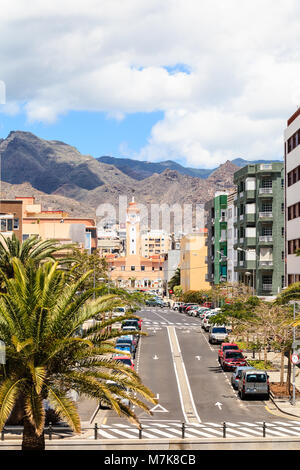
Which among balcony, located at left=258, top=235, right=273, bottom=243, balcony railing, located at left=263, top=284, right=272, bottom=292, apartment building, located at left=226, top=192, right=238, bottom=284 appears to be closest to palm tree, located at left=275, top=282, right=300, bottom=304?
balcony railing, located at left=263, top=284, right=272, bottom=292

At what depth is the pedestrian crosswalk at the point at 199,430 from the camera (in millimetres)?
31484

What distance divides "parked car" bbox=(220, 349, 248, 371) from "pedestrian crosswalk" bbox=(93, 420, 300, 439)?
18.4 metres

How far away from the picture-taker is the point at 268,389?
44.1 metres

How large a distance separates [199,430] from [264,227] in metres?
63.7

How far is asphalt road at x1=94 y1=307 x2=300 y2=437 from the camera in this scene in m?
38.5

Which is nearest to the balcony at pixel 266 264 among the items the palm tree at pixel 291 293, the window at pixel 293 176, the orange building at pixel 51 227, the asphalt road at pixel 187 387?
the asphalt road at pixel 187 387

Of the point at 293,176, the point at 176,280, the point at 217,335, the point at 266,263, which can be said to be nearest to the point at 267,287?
the point at 266,263

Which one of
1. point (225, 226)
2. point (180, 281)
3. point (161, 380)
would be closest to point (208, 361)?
point (161, 380)

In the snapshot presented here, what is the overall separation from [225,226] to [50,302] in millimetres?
98840

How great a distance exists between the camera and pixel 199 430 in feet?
107

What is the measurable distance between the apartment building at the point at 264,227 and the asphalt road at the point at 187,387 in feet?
54.4

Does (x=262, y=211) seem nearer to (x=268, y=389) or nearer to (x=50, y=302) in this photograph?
(x=268, y=389)

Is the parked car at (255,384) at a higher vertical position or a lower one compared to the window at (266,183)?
lower

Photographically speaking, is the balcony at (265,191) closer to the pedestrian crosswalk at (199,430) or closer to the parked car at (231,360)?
the parked car at (231,360)
